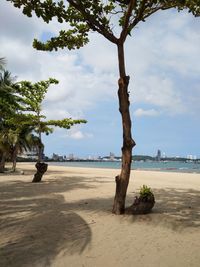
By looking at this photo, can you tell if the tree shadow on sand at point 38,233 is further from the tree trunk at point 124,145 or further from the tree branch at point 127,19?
the tree branch at point 127,19

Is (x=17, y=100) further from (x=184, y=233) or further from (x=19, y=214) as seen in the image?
(x=184, y=233)

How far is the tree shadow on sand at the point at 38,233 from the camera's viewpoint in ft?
20.1

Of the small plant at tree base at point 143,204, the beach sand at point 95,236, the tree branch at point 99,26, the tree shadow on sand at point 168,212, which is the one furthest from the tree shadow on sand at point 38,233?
the tree branch at point 99,26

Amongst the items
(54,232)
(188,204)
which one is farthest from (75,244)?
(188,204)

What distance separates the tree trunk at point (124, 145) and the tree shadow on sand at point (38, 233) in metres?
1.05

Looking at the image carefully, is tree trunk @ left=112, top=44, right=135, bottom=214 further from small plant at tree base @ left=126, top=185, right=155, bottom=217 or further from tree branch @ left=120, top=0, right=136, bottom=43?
tree branch @ left=120, top=0, right=136, bottom=43

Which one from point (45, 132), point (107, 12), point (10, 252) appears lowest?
point (10, 252)

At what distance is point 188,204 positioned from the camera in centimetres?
1168

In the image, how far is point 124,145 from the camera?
956 centimetres

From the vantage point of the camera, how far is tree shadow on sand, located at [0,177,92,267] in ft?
20.1

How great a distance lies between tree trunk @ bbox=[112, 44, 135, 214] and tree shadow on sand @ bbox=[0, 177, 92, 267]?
3.43 feet

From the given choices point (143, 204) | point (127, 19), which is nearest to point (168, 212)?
point (143, 204)

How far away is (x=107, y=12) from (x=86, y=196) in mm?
6212

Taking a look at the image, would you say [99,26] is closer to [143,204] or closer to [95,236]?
[143,204]
